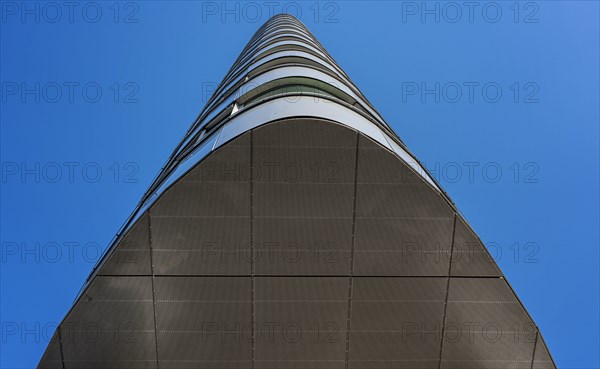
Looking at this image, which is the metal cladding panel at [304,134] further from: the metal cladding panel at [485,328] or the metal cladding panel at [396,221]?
the metal cladding panel at [485,328]

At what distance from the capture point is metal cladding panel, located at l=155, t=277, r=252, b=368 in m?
8.24

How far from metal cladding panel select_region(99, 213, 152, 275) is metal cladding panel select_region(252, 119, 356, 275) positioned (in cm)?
175

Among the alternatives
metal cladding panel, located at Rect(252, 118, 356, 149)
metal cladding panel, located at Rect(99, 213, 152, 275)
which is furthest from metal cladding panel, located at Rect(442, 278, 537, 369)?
metal cladding panel, located at Rect(99, 213, 152, 275)

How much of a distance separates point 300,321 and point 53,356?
4184 millimetres

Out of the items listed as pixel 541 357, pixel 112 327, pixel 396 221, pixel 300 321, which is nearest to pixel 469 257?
pixel 396 221

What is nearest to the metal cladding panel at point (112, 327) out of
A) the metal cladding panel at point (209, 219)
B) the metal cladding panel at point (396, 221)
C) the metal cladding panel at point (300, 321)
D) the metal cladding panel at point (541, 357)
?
the metal cladding panel at point (209, 219)

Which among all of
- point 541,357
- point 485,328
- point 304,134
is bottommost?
point 541,357

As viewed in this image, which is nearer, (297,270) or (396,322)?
(297,270)

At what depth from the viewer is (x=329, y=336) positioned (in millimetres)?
8719

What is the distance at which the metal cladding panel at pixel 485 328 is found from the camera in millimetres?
8219

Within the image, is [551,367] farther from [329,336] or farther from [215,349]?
[215,349]

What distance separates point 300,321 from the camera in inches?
337

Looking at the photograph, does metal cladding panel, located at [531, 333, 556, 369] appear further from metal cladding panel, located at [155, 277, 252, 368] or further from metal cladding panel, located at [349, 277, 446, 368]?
metal cladding panel, located at [155, 277, 252, 368]

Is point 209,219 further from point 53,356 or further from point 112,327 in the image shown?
point 53,356
